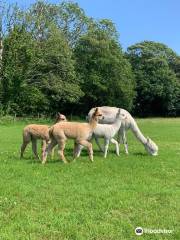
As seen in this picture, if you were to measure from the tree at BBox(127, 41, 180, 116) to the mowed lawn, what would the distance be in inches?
2311

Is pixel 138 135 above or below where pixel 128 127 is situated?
below

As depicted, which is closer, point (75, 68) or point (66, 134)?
point (66, 134)

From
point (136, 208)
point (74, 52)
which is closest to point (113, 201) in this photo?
point (136, 208)

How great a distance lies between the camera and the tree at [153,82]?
7156cm

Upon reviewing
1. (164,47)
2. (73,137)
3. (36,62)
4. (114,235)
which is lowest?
(114,235)

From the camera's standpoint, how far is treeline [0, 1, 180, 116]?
164ft

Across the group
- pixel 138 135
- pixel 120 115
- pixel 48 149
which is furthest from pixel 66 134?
pixel 138 135

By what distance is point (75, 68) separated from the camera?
60.1 metres

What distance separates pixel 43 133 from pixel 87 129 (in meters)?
1.43

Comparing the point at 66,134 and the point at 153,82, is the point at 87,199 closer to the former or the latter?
the point at 66,134

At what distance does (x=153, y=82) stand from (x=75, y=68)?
17.3 m

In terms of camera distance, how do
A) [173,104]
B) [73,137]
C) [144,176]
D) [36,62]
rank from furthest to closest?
[173,104] → [36,62] → [73,137] → [144,176]

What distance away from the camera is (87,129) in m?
13.4

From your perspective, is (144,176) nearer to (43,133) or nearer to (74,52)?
(43,133)
